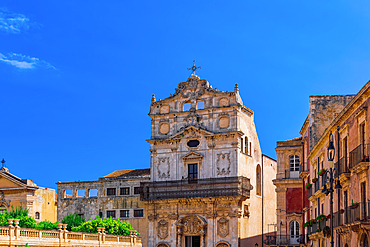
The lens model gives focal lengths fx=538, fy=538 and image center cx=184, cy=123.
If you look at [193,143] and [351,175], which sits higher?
[193,143]

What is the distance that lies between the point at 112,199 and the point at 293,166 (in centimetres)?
2133

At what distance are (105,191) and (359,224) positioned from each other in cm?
3874

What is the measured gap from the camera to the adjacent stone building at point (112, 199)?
56.0 m

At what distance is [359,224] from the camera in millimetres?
22484

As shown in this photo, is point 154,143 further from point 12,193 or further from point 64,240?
point 64,240

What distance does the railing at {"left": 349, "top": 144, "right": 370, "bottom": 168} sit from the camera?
2302cm

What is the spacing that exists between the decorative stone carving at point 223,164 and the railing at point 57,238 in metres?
11.0

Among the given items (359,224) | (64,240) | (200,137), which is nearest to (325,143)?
(359,224)

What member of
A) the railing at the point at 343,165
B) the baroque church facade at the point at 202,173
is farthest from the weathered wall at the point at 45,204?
the railing at the point at 343,165

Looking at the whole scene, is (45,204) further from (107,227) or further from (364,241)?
(364,241)


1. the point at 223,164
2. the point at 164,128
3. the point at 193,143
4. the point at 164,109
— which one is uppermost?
the point at 164,109

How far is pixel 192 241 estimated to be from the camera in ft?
173

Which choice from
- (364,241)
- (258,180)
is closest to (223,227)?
(258,180)

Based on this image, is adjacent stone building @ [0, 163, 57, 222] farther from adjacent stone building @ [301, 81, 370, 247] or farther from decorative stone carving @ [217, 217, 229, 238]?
adjacent stone building @ [301, 81, 370, 247]
